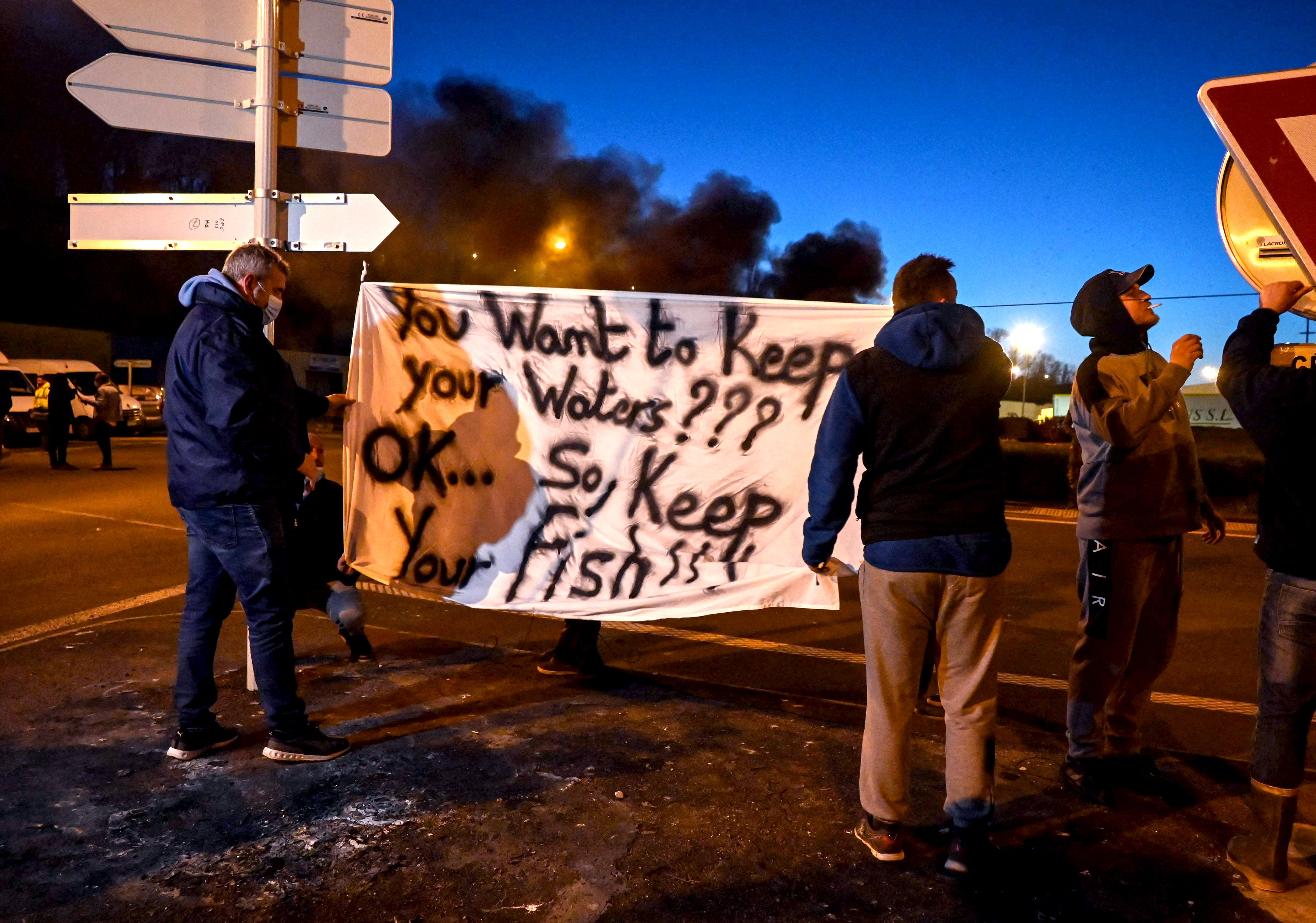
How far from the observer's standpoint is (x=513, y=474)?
4.28 metres

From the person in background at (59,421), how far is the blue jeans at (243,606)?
13.5 metres

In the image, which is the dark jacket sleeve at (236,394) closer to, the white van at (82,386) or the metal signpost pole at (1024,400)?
the white van at (82,386)

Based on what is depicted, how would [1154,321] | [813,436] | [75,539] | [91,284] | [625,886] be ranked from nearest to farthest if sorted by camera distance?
[625,886] → [1154,321] → [813,436] → [75,539] → [91,284]

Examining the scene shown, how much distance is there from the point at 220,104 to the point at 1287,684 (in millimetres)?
4769

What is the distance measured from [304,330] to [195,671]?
146ft

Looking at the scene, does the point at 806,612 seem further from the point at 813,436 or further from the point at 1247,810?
the point at 1247,810

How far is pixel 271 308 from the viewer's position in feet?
12.5

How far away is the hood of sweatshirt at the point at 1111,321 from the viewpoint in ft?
11.1

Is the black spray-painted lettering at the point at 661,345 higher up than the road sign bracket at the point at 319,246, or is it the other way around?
the road sign bracket at the point at 319,246

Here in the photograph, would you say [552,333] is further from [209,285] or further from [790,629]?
[790,629]

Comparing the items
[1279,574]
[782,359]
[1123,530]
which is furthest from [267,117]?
[1279,574]

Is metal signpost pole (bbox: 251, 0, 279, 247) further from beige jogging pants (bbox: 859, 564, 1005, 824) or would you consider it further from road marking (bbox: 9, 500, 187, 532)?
road marking (bbox: 9, 500, 187, 532)

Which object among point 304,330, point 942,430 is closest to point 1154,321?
point 942,430

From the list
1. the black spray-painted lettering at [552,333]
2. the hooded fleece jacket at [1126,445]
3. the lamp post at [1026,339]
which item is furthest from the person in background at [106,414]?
the lamp post at [1026,339]
